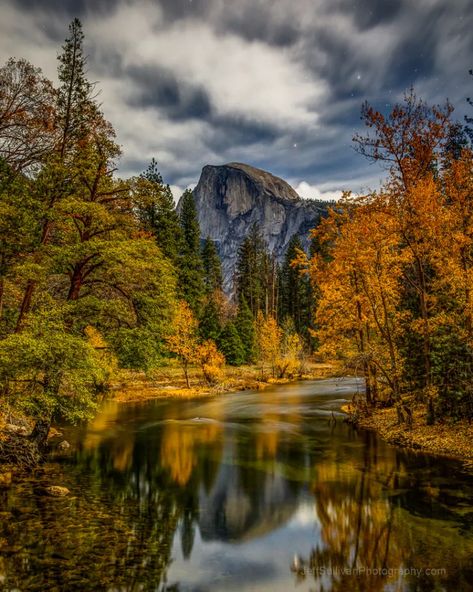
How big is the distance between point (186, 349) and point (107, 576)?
106 feet

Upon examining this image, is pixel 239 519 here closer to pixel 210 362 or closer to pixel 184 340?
pixel 184 340

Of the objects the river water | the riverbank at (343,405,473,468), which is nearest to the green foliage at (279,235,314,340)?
the riverbank at (343,405,473,468)

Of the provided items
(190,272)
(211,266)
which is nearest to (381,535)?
(190,272)

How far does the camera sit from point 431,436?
60.1ft

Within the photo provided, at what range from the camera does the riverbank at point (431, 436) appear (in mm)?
16719

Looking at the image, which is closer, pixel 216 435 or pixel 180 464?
pixel 180 464

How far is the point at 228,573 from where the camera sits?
27.5 feet

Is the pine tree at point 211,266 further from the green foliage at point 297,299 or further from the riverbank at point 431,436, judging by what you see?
the riverbank at point 431,436

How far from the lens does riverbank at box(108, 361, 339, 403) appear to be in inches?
1487

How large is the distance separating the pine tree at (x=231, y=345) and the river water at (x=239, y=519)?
3073cm

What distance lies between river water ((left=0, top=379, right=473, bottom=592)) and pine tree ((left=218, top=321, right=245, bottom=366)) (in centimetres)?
3073

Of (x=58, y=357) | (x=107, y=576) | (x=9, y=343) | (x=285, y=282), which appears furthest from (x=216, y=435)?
(x=285, y=282)

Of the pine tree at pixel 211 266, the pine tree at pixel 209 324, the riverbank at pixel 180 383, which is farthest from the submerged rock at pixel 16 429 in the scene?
the pine tree at pixel 211 266

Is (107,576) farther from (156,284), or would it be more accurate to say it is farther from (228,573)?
(156,284)
